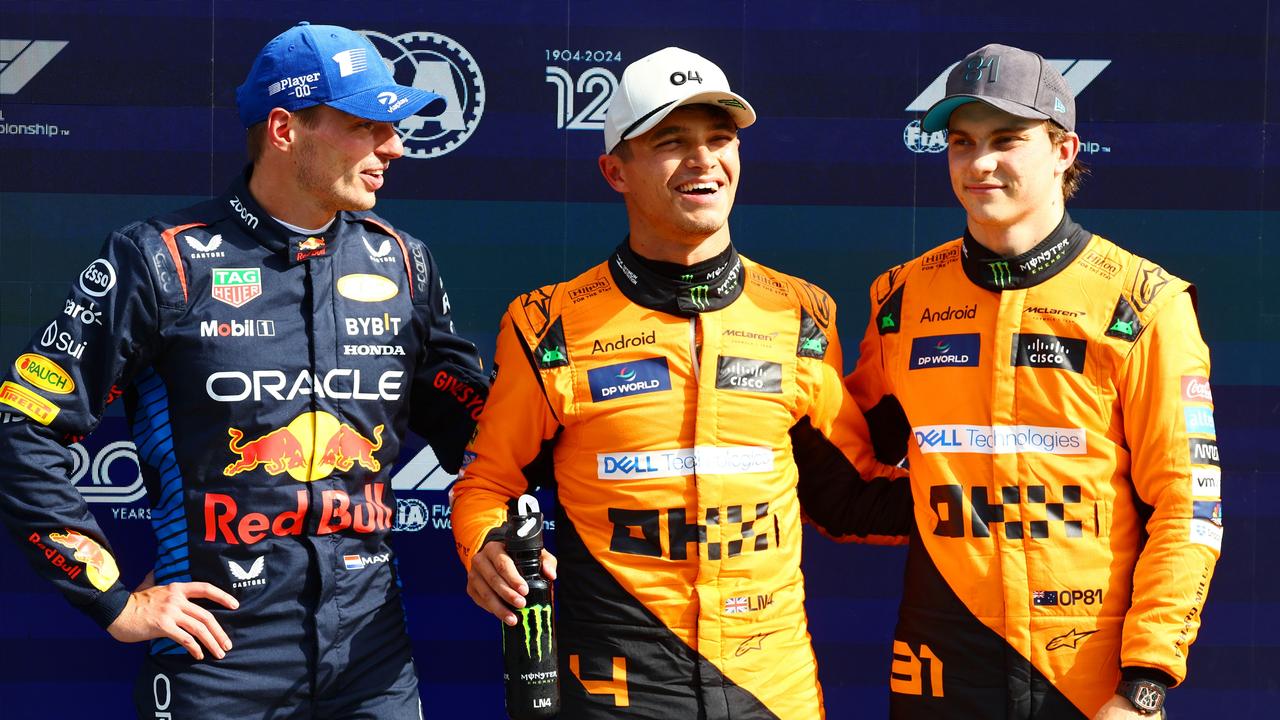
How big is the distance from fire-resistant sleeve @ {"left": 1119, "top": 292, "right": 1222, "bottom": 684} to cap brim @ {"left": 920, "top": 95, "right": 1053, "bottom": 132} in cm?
42

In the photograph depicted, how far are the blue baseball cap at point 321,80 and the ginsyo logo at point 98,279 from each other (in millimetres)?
384

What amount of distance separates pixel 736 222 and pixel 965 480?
1121 mm

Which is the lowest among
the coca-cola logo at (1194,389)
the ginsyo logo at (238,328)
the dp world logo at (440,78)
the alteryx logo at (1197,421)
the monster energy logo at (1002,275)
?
the alteryx logo at (1197,421)

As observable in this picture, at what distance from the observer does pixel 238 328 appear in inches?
90.3

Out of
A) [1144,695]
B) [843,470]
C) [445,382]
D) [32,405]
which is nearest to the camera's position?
[1144,695]

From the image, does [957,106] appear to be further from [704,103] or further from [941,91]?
[941,91]

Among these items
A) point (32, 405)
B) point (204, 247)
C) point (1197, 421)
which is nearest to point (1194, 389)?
point (1197, 421)

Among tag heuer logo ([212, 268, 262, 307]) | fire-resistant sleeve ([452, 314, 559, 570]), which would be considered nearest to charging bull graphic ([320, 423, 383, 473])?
fire-resistant sleeve ([452, 314, 559, 570])

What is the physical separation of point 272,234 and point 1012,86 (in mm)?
1380

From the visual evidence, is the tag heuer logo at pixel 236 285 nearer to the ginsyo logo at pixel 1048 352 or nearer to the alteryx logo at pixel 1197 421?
the ginsyo logo at pixel 1048 352

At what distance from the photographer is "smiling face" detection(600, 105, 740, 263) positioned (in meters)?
2.29

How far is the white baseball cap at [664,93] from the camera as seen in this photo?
2.27m

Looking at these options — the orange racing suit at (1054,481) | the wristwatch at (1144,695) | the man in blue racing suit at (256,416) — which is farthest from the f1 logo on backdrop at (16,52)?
the wristwatch at (1144,695)

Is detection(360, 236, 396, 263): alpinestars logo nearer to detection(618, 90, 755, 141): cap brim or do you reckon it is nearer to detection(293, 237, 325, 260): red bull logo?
detection(293, 237, 325, 260): red bull logo
